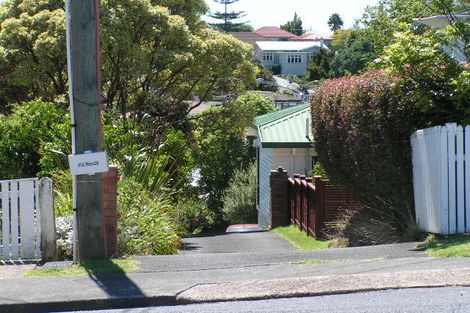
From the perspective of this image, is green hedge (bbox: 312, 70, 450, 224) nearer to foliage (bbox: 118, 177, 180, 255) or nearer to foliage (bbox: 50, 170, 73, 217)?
foliage (bbox: 118, 177, 180, 255)

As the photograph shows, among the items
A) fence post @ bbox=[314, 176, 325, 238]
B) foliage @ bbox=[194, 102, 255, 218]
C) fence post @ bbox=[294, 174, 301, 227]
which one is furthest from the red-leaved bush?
foliage @ bbox=[194, 102, 255, 218]

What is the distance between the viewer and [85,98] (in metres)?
9.30

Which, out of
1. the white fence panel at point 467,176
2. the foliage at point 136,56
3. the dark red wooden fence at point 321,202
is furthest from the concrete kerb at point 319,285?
the foliage at point 136,56

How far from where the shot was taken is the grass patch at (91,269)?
875cm

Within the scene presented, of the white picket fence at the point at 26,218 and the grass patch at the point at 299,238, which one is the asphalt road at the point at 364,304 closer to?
the white picket fence at the point at 26,218

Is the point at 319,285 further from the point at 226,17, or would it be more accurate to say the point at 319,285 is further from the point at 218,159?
the point at 226,17

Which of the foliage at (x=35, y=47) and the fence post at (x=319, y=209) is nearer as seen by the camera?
the fence post at (x=319, y=209)

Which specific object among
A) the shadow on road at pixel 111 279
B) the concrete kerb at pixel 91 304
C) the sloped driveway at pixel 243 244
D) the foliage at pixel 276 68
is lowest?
the sloped driveway at pixel 243 244

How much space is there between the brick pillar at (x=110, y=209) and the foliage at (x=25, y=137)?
253 inches

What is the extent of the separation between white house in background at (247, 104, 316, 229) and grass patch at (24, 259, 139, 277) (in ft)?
41.4

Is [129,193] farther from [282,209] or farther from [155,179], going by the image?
[282,209]

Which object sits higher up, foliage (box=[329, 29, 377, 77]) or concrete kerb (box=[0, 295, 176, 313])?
foliage (box=[329, 29, 377, 77])

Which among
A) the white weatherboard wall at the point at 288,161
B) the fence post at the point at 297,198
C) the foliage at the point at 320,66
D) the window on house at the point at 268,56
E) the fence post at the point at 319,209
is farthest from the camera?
the window on house at the point at 268,56

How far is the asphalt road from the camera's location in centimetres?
665
